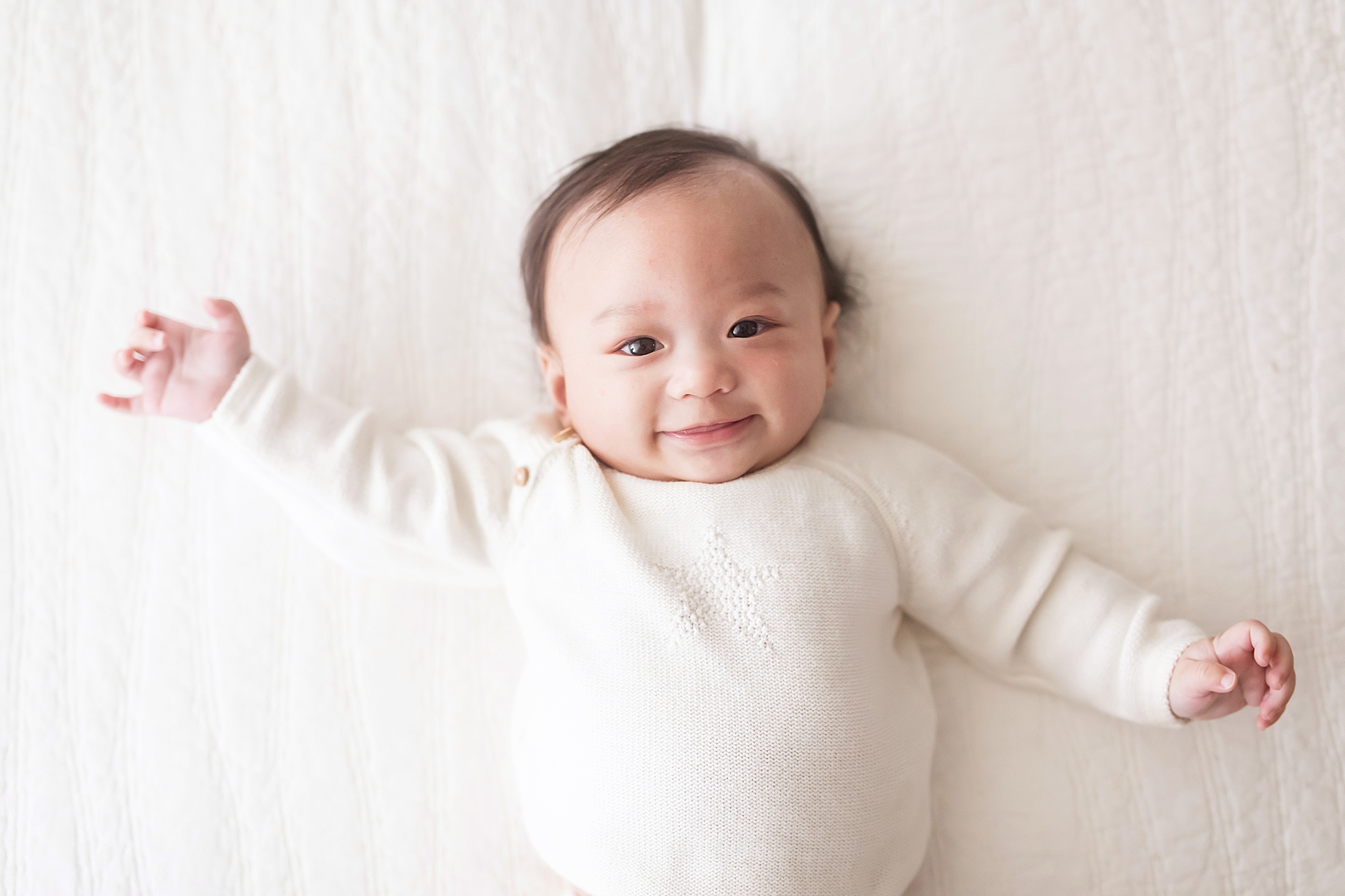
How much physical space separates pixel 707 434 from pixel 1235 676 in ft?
1.86

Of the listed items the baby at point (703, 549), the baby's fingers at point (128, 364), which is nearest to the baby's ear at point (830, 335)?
the baby at point (703, 549)

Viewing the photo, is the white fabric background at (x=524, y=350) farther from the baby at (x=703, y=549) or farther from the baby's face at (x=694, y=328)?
the baby's face at (x=694, y=328)

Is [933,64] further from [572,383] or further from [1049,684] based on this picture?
[1049,684]

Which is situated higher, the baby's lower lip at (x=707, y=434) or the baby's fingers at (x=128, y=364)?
the baby's fingers at (x=128, y=364)

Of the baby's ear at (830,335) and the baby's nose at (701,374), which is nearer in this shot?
the baby's nose at (701,374)

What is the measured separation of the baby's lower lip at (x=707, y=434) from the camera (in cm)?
102

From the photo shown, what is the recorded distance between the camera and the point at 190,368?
1.08 m

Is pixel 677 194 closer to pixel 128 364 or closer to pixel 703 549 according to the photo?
pixel 703 549

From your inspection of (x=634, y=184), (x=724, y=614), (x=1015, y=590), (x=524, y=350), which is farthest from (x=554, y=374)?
(x=1015, y=590)

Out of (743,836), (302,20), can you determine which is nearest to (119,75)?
(302,20)

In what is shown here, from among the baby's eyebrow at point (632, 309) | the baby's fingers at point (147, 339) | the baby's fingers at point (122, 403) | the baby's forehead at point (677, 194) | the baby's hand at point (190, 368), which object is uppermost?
the baby's forehead at point (677, 194)

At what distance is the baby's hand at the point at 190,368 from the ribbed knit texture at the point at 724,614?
2 centimetres

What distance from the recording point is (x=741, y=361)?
100 centimetres

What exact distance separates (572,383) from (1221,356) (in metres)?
0.77
